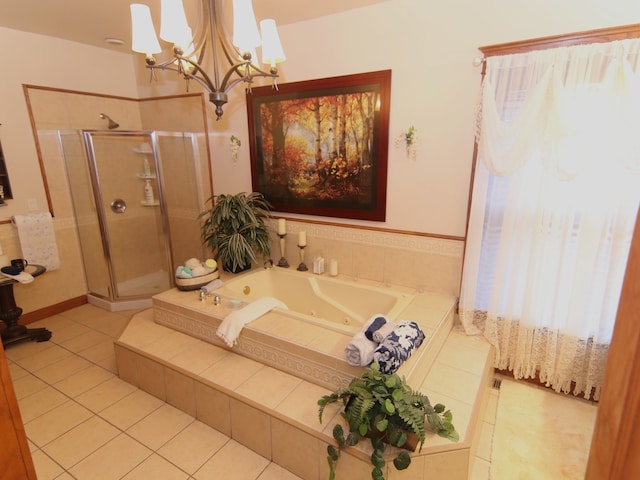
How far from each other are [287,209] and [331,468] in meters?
2.31

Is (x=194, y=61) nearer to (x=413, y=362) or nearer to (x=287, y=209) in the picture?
(x=287, y=209)

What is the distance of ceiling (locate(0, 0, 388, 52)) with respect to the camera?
8.54 feet

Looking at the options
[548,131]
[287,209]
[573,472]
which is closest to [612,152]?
[548,131]

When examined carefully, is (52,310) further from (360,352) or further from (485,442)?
(485,442)

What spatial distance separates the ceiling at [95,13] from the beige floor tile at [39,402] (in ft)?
9.55

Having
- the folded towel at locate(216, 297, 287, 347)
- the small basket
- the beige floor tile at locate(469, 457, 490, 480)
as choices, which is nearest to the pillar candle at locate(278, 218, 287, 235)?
the small basket

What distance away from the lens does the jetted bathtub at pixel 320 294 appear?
9.16ft

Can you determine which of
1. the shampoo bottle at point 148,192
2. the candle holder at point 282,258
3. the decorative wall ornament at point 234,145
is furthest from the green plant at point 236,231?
the shampoo bottle at point 148,192

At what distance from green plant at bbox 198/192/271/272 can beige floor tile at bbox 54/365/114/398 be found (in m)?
1.30

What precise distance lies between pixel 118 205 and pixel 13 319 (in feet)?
4.60

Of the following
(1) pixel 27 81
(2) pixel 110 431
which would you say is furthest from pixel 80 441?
(1) pixel 27 81

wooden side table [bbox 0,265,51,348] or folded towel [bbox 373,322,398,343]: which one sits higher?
folded towel [bbox 373,322,398,343]

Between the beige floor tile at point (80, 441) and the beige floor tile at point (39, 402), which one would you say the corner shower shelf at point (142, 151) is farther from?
the beige floor tile at point (80, 441)

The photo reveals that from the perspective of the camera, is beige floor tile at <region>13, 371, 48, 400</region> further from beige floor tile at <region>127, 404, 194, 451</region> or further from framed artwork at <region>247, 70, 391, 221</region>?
framed artwork at <region>247, 70, 391, 221</region>
